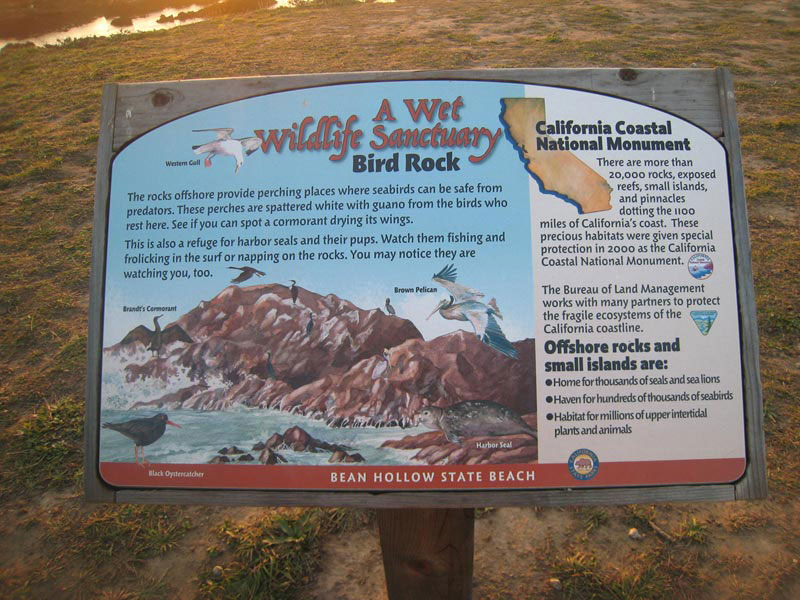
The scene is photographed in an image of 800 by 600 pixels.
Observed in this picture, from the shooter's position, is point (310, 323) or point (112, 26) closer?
point (310, 323)

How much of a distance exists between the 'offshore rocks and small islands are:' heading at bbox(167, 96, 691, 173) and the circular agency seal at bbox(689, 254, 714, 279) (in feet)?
1.06

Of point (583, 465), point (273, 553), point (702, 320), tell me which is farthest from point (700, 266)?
point (273, 553)

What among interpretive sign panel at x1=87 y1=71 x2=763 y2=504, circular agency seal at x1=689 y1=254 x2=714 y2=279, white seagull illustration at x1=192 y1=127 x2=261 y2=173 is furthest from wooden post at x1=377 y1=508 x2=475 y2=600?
white seagull illustration at x1=192 y1=127 x2=261 y2=173

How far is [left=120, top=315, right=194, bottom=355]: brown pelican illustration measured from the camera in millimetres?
1496

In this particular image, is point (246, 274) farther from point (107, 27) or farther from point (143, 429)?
point (107, 27)

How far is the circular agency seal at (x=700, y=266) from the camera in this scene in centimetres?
148

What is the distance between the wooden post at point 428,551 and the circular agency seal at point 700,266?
0.96m

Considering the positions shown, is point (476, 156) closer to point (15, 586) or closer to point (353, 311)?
point (353, 311)

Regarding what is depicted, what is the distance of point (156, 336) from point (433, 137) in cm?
99

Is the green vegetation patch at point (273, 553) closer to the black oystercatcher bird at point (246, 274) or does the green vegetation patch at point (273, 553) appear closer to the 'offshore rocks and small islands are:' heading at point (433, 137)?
the black oystercatcher bird at point (246, 274)

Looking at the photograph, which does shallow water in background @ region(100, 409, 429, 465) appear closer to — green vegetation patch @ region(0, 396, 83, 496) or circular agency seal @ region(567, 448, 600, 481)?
circular agency seal @ region(567, 448, 600, 481)

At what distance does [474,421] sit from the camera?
4.71 ft

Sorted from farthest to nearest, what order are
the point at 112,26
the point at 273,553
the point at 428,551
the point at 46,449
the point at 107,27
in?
1. the point at 112,26
2. the point at 107,27
3. the point at 46,449
4. the point at 273,553
5. the point at 428,551

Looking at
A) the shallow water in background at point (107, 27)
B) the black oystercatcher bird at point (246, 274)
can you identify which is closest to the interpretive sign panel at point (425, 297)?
the black oystercatcher bird at point (246, 274)
